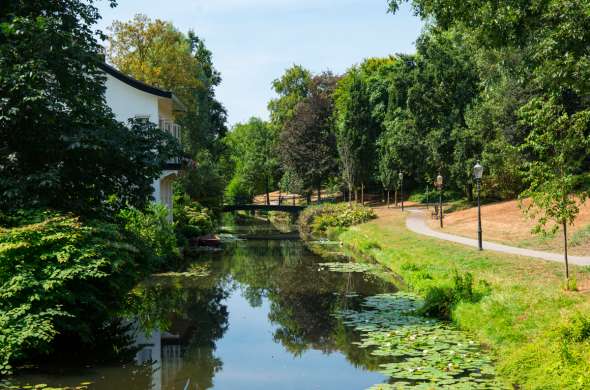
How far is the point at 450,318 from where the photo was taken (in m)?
14.5

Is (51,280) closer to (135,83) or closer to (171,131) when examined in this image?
(135,83)

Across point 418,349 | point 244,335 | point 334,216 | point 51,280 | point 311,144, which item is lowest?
point 244,335

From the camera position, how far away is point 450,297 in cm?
1512

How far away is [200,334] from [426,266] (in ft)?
32.0

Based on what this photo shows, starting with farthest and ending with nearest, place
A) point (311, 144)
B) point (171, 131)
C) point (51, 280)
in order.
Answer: point (311, 144) → point (171, 131) → point (51, 280)

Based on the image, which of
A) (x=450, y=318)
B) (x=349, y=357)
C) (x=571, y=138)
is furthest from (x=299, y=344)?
A: (x=571, y=138)

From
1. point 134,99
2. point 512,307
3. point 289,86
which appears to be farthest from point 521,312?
point 289,86

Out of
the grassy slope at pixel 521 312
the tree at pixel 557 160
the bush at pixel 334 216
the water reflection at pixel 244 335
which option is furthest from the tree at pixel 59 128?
the bush at pixel 334 216

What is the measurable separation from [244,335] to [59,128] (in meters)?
6.59

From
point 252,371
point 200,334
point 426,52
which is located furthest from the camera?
point 426,52

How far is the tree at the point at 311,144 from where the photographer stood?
6328cm

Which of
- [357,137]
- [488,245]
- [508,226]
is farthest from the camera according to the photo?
[357,137]

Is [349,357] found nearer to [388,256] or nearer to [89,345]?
[89,345]

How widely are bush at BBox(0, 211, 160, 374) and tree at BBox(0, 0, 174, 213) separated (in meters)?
1.01
